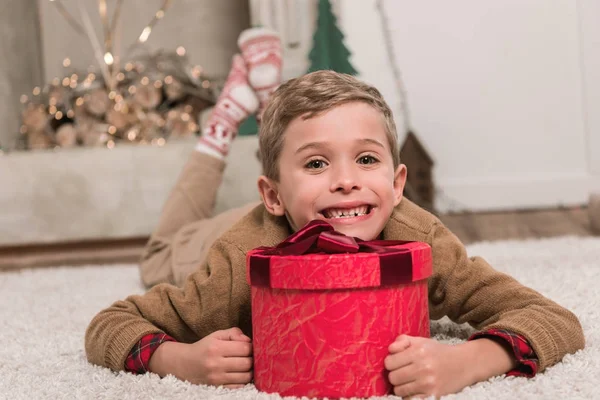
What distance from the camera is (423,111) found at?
2.75 metres

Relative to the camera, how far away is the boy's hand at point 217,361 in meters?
0.73

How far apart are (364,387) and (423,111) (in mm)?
2195

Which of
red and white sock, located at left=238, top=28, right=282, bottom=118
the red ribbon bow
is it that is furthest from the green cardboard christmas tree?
the red ribbon bow

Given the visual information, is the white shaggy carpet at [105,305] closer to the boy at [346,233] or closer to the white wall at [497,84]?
the boy at [346,233]

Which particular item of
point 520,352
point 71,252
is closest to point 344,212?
point 520,352

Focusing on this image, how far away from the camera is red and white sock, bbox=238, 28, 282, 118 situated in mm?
1721

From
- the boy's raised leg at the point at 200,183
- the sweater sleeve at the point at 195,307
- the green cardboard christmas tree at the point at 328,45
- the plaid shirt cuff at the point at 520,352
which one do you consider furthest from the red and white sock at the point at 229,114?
the plaid shirt cuff at the point at 520,352

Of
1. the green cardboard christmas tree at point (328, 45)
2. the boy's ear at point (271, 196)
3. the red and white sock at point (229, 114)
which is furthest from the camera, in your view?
the green cardboard christmas tree at point (328, 45)

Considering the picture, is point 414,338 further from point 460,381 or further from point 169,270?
point 169,270

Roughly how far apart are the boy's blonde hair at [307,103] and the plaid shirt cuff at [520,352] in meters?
0.26

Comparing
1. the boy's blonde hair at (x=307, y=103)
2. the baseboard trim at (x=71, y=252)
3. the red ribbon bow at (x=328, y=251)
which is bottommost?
the baseboard trim at (x=71, y=252)

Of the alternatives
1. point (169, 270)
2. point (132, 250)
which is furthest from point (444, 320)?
point (132, 250)

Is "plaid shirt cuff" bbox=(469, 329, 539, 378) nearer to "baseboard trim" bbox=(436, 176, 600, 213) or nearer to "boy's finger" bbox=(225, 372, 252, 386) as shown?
"boy's finger" bbox=(225, 372, 252, 386)

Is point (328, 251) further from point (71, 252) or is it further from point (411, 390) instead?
point (71, 252)
